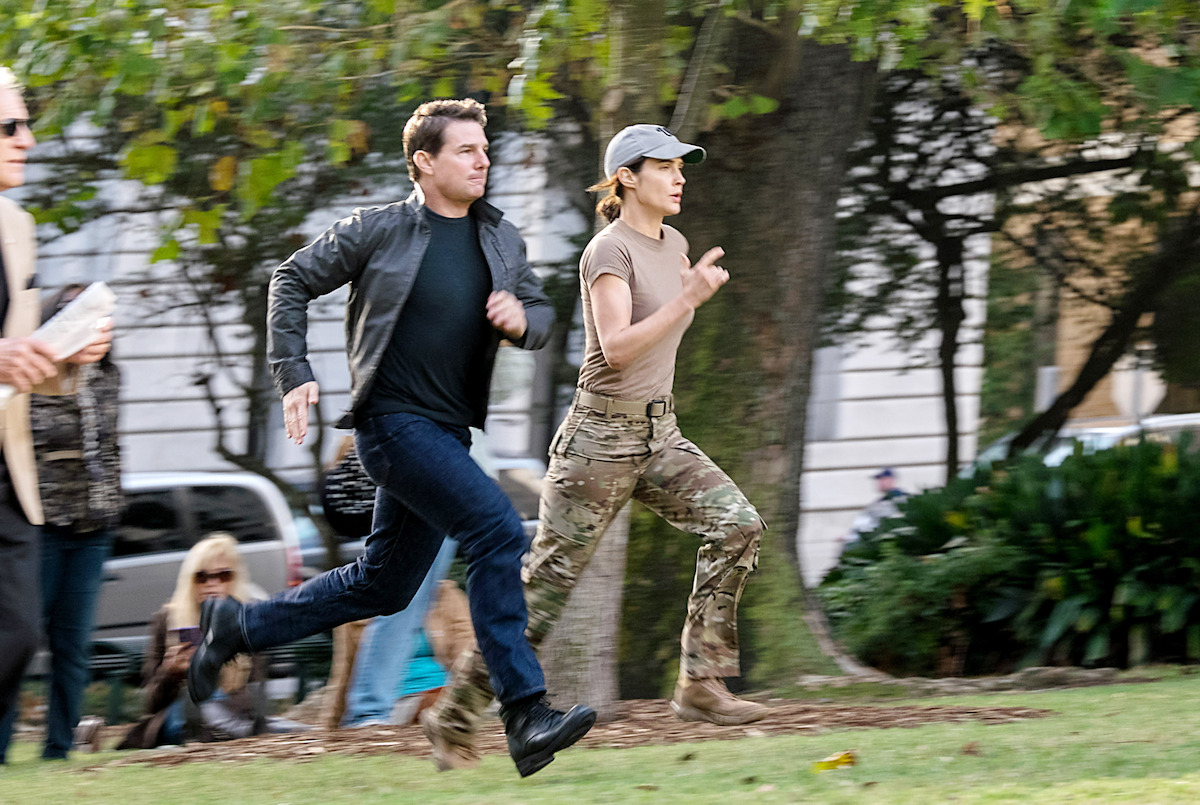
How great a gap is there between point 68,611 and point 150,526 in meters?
5.00

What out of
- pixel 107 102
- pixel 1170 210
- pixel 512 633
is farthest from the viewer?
pixel 1170 210

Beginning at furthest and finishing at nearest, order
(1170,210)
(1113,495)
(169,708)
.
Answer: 1. (1170,210)
2. (1113,495)
3. (169,708)

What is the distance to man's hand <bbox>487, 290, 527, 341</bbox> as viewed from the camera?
438 cm

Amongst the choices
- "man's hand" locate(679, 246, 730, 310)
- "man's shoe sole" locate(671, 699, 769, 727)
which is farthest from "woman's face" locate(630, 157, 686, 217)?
"man's shoe sole" locate(671, 699, 769, 727)

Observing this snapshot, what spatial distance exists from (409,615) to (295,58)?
9.33ft

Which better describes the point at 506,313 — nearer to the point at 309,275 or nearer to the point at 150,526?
the point at 309,275

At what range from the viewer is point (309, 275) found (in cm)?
454

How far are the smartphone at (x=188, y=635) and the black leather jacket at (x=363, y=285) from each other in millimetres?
2518

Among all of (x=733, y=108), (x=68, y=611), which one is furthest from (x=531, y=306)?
(x=68, y=611)

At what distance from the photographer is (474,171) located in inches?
182

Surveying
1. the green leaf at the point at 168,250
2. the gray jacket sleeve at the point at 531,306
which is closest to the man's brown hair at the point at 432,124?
the gray jacket sleeve at the point at 531,306

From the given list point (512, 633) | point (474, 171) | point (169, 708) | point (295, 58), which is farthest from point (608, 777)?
point (295, 58)

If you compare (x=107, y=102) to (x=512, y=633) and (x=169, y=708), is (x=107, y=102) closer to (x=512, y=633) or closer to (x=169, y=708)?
(x=169, y=708)

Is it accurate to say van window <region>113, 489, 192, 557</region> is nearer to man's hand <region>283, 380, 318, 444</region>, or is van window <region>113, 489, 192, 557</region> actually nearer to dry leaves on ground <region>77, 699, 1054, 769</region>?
dry leaves on ground <region>77, 699, 1054, 769</region>
